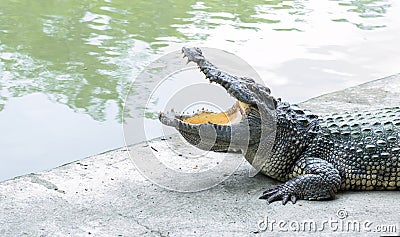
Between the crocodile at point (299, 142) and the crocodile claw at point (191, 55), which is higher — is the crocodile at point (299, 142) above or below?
below

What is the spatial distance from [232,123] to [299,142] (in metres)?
0.46

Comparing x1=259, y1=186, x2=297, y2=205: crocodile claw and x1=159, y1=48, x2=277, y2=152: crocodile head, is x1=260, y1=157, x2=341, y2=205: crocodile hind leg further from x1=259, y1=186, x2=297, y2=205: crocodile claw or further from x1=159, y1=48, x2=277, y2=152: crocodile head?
x1=159, y1=48, x2=277, y2=152: crocodile head

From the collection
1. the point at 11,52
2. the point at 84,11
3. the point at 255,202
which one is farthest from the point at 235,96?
the point at 84,11

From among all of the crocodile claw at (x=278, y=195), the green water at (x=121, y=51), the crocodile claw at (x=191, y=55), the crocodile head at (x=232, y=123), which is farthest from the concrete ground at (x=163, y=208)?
the green water at (x=121, y=51)

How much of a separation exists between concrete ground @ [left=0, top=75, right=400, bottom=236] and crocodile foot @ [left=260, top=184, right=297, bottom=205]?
46 millimetres

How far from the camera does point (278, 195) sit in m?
3.68

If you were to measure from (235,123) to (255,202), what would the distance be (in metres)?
0.56

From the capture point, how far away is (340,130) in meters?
3.89

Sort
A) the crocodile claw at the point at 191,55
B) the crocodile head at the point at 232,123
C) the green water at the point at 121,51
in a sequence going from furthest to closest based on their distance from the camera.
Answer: the green water at the point at 121,51 < the crocodile claw at the point at 191,55 < the crocodile head at the point at 232,123

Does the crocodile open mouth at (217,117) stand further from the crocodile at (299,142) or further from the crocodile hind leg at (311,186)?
the crocodile hind leg at (311,186)

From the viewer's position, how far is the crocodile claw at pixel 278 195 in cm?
365

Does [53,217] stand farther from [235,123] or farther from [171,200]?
[235,123]

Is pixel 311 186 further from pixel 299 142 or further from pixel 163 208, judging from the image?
pixel 163 208

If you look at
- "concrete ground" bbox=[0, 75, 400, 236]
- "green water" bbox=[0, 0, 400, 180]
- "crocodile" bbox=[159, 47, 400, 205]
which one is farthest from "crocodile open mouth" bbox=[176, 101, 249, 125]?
"green water" bbox=[0, 0, 400, 180]
